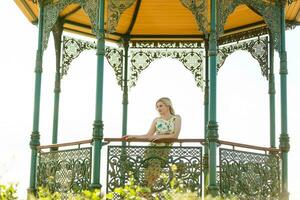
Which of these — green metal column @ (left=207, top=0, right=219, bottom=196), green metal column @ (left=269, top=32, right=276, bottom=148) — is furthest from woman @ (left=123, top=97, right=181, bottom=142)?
green metal column @ (left=269, top=32, right=276, bottom=148)

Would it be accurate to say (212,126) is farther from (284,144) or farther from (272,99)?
(272,99)

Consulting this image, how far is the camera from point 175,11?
1644 cm

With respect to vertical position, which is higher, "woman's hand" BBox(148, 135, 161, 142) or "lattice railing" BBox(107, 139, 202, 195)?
"woman's hand" BBox(148, 135, 161, 142)

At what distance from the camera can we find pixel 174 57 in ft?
57.6

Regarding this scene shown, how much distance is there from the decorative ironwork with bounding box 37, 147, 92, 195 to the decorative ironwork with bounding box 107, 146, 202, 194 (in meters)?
0.48

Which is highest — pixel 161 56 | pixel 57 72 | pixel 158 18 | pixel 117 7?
pixel 158 18

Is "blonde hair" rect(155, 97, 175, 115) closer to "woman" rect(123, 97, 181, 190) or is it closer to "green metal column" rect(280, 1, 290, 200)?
"woman" rect(123, 97, 181, 190)

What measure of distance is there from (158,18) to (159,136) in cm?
474

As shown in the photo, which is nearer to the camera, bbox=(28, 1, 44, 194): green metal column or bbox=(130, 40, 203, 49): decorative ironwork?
bbox=(28, 1, 44, 194): green metal column

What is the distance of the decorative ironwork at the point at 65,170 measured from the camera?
42.1ft

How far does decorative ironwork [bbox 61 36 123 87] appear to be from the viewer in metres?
16.4

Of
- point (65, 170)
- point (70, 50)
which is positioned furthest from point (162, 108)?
point (70, 50)

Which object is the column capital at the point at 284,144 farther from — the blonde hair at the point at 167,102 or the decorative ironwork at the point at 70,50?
the decorative ironwork at the point at 70,50

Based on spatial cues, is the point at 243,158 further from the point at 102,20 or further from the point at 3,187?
the point at 3,187
